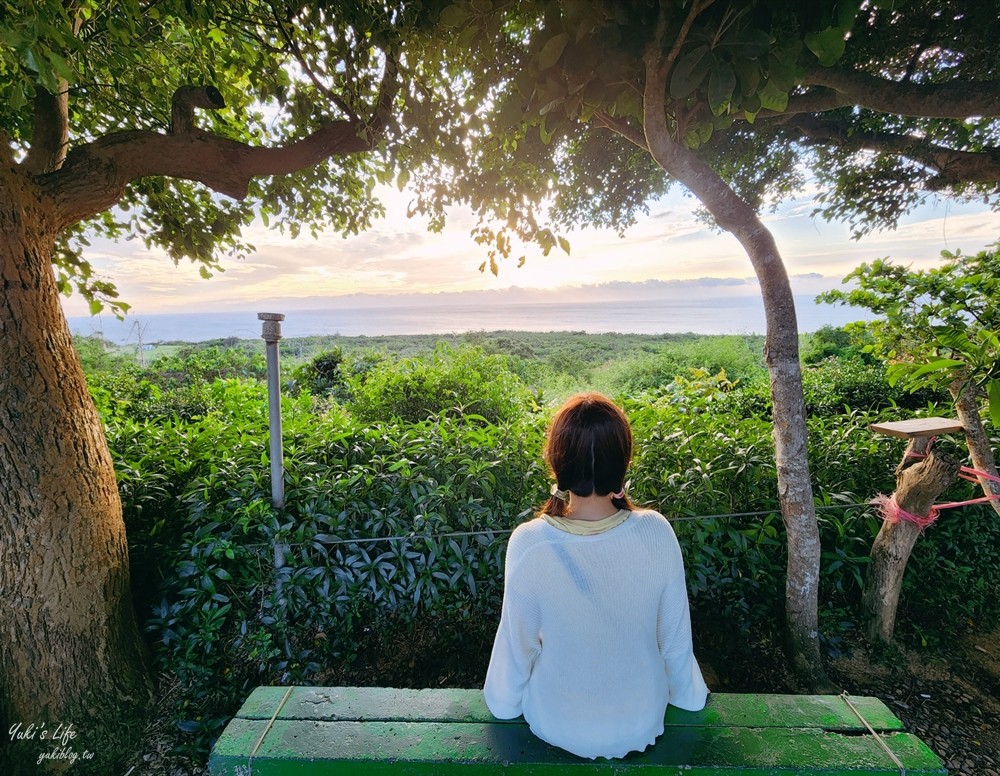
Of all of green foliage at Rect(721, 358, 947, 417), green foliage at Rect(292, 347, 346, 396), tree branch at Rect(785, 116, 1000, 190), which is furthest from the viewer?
green foliage at Rect(292, 347, 346, 396)

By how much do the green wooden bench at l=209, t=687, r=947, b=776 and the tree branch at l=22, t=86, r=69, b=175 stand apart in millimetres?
2554

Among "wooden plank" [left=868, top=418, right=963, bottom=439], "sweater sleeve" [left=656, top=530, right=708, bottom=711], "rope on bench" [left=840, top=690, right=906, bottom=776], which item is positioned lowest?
"rope on bench" [left=840, top=690, right=906, bottom=776]

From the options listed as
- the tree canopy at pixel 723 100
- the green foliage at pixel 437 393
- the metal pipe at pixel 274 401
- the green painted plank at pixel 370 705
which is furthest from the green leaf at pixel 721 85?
the green foliage at pixel 437 393

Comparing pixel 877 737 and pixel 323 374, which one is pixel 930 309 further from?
pixel 323 374

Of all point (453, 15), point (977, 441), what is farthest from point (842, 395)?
point (453, 15)

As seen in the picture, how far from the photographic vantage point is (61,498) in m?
1.66

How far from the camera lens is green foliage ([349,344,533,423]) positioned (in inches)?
161

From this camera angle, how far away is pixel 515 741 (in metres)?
1.19

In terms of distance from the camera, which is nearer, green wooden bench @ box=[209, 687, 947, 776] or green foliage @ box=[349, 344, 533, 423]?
green wooden bench @ box=[209, 687, 947, 776]

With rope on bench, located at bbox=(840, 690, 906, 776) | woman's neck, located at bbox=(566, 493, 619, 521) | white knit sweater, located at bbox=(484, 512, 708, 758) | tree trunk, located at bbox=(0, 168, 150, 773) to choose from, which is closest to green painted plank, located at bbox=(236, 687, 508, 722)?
white knit sweater, located at bbox=(484, 512, 708, 758)

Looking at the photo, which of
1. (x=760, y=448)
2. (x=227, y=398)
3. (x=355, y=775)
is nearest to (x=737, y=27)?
(x=760, y=448)

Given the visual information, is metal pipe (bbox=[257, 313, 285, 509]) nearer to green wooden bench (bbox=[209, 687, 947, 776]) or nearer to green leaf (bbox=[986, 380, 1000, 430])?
green wooden bench (bbox=[209, 687, 947, 776])

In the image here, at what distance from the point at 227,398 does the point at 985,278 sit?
5796 millimetres

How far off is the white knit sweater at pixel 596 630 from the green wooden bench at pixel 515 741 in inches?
3.8
